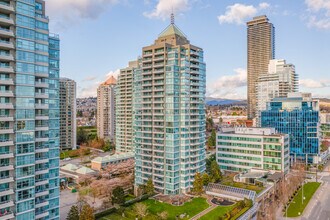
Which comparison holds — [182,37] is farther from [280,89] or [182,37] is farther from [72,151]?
[280,89]

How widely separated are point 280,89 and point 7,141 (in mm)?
121417

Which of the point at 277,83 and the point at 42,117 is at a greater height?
A: the point at 277,83

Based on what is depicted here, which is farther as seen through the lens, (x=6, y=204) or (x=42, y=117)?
(x=42, y=117)

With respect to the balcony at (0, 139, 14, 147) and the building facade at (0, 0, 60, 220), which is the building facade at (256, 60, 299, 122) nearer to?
the building facade at (0, 0, 60, 220)

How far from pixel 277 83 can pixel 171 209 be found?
101512mm

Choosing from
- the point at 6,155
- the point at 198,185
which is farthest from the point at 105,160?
the point at 6,155

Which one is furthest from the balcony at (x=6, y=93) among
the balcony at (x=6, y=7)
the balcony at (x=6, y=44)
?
the balcony at (x=6, y=7)

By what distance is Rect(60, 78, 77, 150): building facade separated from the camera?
114m

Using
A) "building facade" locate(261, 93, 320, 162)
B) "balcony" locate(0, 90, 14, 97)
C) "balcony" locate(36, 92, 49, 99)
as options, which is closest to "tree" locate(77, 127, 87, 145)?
"building facade" locate(261, 93, 320, 162)

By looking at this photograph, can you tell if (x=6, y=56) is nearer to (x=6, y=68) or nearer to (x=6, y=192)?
(x=6, y=68)

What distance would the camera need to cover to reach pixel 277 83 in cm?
13250

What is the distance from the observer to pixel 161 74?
60.7 metres

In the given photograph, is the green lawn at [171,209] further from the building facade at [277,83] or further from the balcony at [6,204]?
the building facade at [277,83]

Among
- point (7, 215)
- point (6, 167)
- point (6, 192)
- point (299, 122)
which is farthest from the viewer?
point (299, 122)
